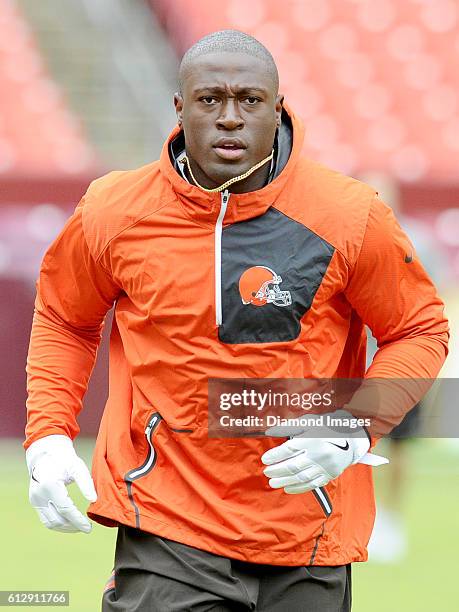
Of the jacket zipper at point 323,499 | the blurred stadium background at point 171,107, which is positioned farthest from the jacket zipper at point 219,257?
the blurred stadium background at point 171,107

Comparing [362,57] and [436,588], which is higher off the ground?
[362,57]

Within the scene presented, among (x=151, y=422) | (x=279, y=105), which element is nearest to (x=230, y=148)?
(x=279, y=105)

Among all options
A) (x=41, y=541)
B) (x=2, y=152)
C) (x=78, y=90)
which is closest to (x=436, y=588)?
(x=41, y=541)

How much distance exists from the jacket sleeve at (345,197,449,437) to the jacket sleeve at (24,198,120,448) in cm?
62

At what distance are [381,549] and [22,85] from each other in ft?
18.1

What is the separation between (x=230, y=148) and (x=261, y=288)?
1.09 ft

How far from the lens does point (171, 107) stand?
9.34 meters

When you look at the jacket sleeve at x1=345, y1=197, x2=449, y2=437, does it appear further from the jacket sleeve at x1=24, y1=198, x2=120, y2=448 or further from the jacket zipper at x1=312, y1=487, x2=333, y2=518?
the jacket sleeve at x1=24, y1=198, x2=120, y2=448

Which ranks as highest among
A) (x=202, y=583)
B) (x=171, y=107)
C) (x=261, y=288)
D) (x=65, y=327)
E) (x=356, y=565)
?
(x=171, y=107)

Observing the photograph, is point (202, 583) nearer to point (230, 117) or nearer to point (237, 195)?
point (237, 195)

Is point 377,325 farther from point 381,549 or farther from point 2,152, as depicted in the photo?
point 2,152

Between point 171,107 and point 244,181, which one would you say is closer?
point 244,181

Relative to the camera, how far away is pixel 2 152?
362 inches

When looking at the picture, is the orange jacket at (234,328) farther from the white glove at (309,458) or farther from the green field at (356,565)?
the green field at (356,565)
